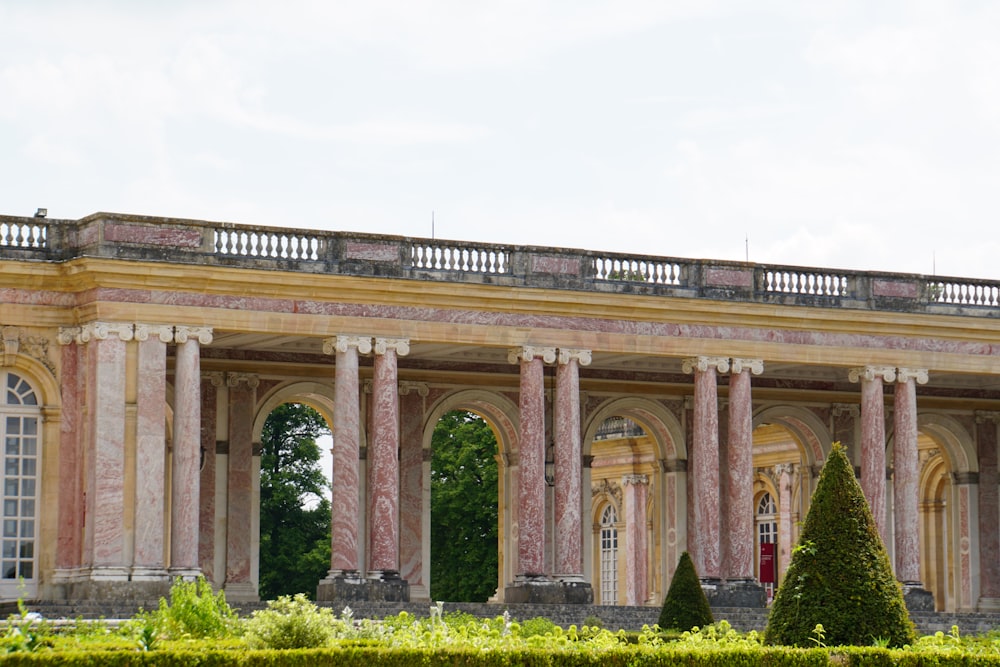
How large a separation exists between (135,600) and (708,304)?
13.2 meters

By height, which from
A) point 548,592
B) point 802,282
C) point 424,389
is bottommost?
point 548,592

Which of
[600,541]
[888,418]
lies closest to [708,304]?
[888,418]

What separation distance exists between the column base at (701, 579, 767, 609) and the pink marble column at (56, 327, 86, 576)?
12.6 m

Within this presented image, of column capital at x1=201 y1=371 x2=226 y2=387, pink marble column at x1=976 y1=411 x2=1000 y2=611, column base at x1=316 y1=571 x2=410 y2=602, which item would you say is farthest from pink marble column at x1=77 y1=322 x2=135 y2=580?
pink marble column at x1=976 y1=411 x2=1000 y2=611

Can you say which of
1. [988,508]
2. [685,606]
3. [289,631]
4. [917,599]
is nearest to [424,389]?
[685,606]

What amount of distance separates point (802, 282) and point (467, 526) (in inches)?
806

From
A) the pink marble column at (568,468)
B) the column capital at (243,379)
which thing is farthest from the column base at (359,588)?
the column capital at (243,379)

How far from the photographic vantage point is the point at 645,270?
118 feet

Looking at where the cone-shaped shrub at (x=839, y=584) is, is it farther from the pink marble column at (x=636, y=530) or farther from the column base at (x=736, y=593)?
the pink marble column at (x=636, y=530)

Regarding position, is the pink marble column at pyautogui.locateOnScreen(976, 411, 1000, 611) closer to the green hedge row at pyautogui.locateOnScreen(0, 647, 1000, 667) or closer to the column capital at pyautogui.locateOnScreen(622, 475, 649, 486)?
the column capital at pyautogui.locateOnScreen(622, 475, 649, 486)

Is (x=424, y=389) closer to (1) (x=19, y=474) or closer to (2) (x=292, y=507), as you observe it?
(1) (x=19, y=474)

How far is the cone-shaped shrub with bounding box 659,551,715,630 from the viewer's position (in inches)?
1128

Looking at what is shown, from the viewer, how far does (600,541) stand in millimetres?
52969

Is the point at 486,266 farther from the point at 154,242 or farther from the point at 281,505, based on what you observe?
the point at 281,505
